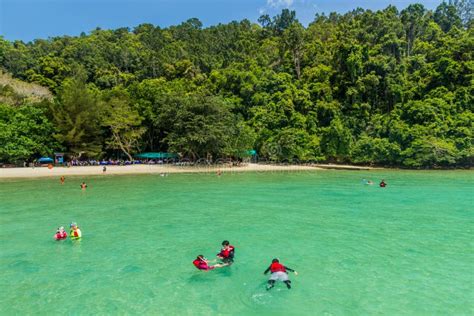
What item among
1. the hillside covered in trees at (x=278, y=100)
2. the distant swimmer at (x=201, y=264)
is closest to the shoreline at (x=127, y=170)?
the hillside covered in trees at (x=278, y=100)

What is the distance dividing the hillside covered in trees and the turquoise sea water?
24.7 meters

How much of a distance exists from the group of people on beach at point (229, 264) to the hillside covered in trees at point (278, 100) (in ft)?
120

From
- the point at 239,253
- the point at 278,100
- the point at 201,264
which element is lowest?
the point at 239,253

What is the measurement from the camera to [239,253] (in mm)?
14805

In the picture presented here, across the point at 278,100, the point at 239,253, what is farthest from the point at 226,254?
the point at 278,100

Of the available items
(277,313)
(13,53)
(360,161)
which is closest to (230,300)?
(277,313)

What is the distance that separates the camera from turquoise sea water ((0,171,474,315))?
10461 mm

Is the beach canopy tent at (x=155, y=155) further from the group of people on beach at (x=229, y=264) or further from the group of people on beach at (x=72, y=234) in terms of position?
the group of people on beach at (x=229, y=264)

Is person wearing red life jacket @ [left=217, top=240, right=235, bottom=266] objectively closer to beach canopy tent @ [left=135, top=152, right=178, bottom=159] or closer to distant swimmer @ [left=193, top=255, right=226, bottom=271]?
distant swimmer @ [left=193, top=255, right=226, bottom=271]

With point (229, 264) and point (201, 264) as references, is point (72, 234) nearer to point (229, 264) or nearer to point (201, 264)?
point (201, 264)

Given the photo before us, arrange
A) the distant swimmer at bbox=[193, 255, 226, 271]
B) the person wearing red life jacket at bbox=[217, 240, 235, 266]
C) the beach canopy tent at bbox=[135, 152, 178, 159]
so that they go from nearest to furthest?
the distant swimmer at bbox=[193, 255, 226, 271], the person wearing red life jacket at bbox=[217, 240, 235, 266], the beach canopy tent at bbox=[135, 152, 178, 159]

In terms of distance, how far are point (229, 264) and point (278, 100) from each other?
183 ft

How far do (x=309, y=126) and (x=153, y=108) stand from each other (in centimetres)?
2852

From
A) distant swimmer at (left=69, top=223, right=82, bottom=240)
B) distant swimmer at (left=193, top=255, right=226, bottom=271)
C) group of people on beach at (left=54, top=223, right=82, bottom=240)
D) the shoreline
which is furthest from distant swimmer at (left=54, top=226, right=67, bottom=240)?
the shoreline
